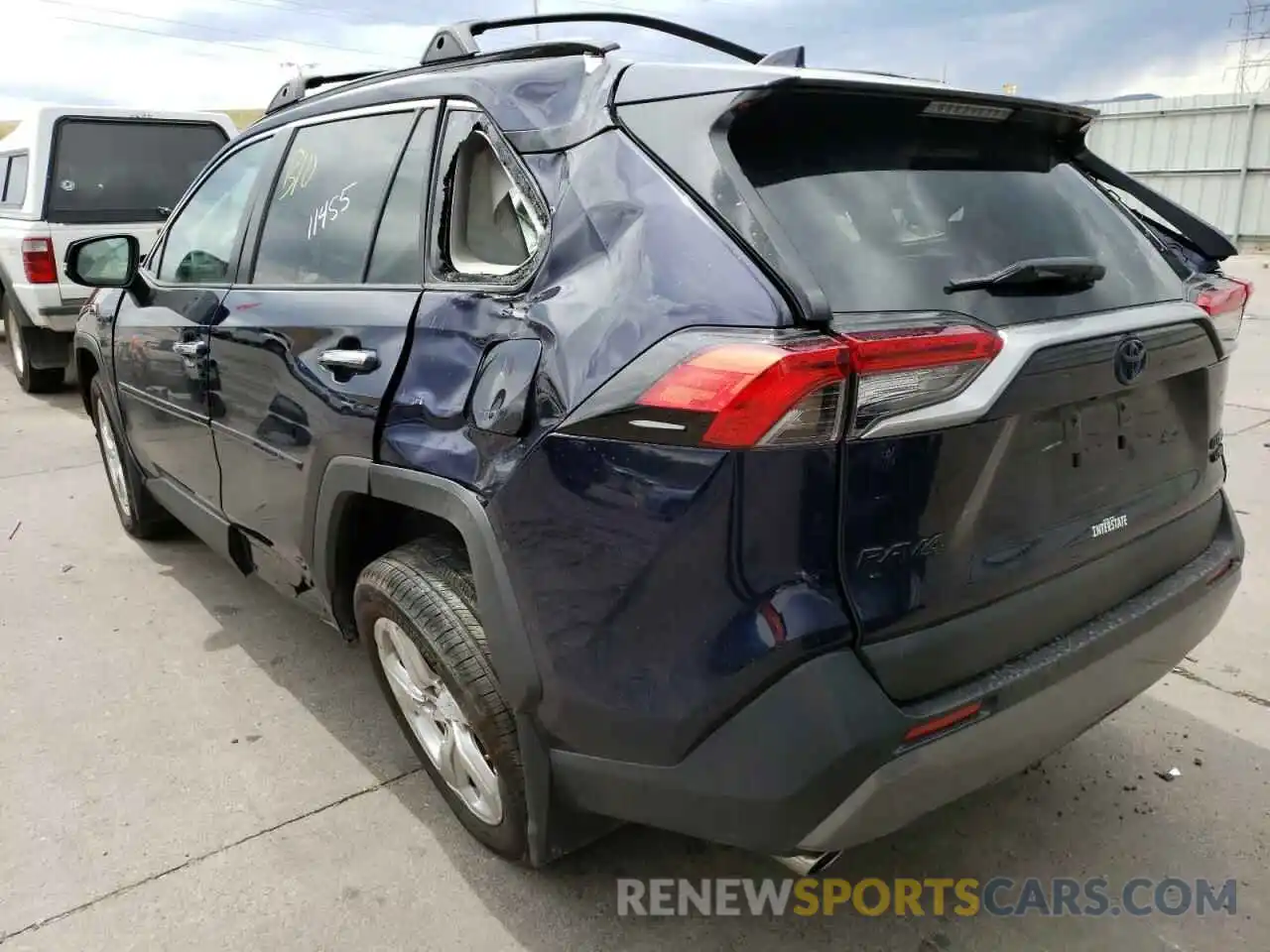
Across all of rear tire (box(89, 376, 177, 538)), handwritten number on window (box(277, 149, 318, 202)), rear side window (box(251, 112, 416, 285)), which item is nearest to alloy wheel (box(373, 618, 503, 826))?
rear side window (box(251, 112, 416, 285))

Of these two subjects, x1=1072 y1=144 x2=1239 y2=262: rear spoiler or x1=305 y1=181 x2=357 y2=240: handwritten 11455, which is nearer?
x1=1072 y1=144 x2=1239 y2=262: rear spoiler

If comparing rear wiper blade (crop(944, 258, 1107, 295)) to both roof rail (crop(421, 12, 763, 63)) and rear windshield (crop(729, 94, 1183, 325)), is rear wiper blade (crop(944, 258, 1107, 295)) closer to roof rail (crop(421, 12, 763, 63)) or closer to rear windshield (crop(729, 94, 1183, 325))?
rear windshield (crop(729, 94, 1183, 325))

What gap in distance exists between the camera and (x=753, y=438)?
1.63 meters

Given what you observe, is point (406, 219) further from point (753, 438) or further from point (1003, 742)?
point (1003, 742)

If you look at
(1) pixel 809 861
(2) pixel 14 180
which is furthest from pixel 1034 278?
(2) pixel 14 180

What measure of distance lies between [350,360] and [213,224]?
1527 mm

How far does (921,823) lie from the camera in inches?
104

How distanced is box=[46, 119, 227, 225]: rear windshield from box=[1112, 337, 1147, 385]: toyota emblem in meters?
7.95

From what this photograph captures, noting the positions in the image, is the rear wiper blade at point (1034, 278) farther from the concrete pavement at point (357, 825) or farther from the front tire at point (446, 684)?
the concrete pavement at point (357, 825)

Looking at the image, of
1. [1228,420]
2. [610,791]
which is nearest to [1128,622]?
[610,791]

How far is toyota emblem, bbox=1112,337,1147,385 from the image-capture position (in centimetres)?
197

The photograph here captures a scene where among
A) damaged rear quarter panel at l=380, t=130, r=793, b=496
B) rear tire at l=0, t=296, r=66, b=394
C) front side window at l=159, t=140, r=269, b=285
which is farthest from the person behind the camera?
rear tire at l=0, t=296, r=66, b=394

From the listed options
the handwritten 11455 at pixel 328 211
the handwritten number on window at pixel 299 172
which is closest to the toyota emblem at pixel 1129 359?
the handwritten 11455 at pixel 328 211

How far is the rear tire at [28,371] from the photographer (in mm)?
8469
